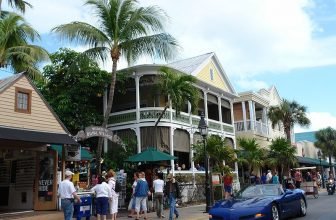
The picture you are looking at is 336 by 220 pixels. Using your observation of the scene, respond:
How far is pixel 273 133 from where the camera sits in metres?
40.0

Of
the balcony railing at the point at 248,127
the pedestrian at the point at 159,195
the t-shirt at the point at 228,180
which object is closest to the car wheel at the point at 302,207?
the pedestrian at the point at 159,195


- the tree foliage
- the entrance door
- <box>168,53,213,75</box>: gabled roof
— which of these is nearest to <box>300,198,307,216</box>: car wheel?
the entrance door

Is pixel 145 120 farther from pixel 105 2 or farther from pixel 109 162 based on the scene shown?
pixel 105 2

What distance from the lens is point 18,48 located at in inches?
818

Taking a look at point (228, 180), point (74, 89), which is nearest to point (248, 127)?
point (228, 180)

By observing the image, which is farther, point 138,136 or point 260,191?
point 138,136

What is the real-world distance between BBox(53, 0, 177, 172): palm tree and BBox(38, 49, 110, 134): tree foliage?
4.38m

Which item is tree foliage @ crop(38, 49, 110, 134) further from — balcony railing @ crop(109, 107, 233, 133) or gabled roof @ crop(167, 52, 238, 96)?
gabled roof @ crop(167, 52, 238, 96)

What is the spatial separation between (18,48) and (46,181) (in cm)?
796

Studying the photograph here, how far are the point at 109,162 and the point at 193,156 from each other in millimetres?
5143

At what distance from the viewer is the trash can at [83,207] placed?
13.5 m

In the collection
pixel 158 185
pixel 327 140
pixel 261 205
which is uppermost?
pixel 327 140

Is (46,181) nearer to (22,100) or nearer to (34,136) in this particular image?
(34,136)

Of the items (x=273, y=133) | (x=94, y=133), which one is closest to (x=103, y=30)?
(x=94, y=133)
